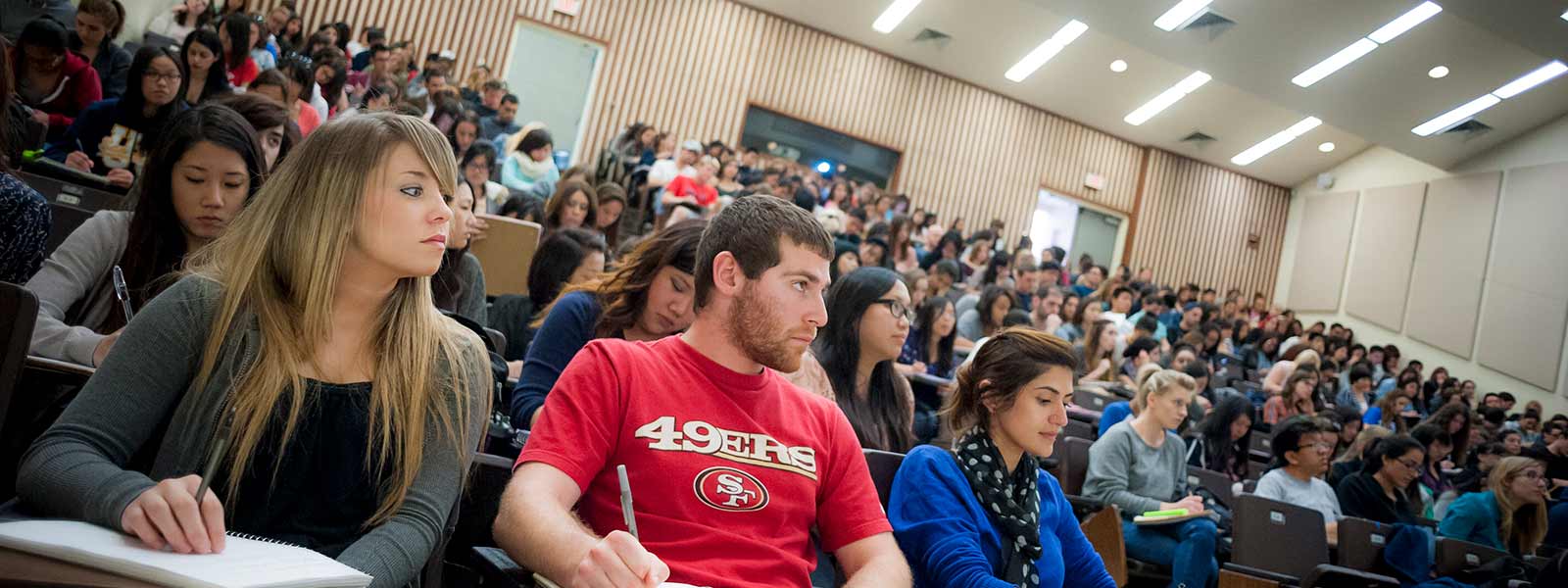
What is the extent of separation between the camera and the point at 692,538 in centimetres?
171

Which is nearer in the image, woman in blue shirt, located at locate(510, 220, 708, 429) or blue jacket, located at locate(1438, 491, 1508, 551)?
woman in blue shirt, located at locate(510, 220, 708, 429)

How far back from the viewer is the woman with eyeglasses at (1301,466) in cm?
521

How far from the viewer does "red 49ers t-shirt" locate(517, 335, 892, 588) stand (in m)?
1.71

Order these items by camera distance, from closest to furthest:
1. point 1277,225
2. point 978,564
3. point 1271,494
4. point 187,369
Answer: point 187,369
point 978,564
point 1271,494
point 1277,225

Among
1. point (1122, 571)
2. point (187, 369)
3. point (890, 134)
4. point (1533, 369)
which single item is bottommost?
point (1122, 571)

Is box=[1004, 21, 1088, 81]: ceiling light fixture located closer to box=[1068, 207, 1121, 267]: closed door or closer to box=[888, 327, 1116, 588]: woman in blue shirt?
box=[1068, 207, 1121, 267]: closed door

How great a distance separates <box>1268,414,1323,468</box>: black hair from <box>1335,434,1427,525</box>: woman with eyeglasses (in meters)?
0.64

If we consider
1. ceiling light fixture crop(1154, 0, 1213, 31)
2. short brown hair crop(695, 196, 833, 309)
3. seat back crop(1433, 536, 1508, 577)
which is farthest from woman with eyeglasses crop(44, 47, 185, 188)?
ceiling light fixture crop(1154, 0, 1213, 31)

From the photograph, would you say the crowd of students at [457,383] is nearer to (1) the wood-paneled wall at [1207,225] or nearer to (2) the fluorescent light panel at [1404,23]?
(2) the fluorescent light panel at [1404,23]

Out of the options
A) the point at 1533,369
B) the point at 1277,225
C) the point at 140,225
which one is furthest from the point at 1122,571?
the point at 1277,225

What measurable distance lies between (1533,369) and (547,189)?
424 inches

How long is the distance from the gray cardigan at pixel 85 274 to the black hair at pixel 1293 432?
5.03m

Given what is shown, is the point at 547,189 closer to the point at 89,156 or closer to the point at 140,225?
the point at 89,156

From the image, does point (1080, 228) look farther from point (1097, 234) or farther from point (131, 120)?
point (131, 120)
